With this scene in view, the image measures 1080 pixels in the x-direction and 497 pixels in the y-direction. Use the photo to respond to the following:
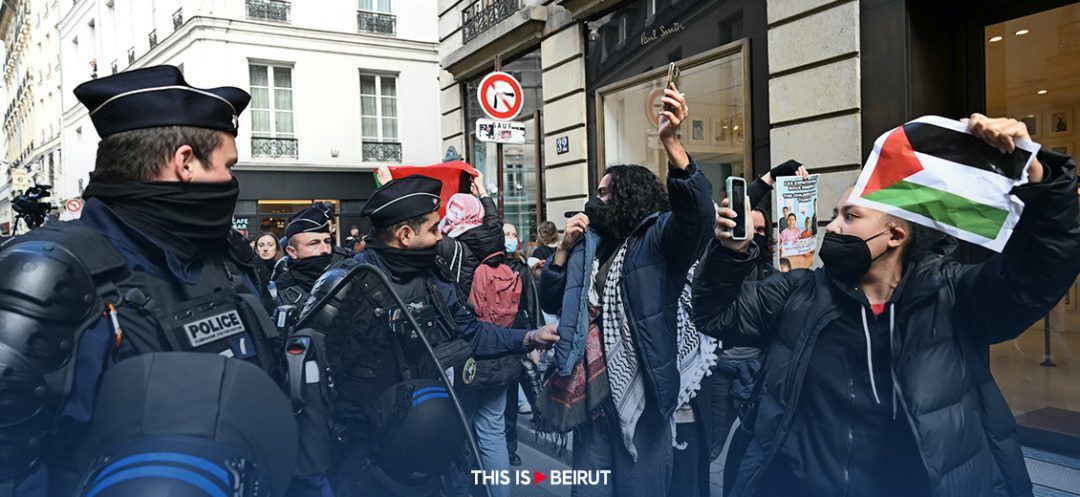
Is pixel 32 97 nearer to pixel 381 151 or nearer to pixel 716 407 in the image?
pixel 381 151

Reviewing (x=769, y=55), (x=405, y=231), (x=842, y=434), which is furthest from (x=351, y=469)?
(x=769, y=55)

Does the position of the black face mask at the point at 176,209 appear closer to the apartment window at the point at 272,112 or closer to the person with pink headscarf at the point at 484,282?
the person with pink headscarf at the point at 484,282

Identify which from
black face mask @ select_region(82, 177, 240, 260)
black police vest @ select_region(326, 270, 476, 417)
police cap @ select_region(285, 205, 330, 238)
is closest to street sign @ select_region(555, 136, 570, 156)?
police cap @ select_region(285, 205, 330, 238)

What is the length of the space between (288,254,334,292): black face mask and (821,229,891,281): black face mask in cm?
365

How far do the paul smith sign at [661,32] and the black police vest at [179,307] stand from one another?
7.49 metres

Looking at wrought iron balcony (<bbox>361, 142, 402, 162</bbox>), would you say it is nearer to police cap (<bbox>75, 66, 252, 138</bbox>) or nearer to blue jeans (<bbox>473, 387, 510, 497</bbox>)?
blue jeans (<bbox>473, 387, 510, 497</bbox>)

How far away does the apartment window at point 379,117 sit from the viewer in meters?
21.1

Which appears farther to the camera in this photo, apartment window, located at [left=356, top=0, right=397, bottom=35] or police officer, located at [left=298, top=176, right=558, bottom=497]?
apartment window, located at [left=356, top=0, right=397, bottom=35]

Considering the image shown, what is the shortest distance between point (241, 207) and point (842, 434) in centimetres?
2001

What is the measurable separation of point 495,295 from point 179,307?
3.00 meters

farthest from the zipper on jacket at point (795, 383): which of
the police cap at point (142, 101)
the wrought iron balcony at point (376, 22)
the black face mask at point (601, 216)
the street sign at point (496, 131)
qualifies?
the wrought iron balcony at point (376, 22)

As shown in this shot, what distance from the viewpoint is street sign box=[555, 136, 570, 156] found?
1046cm

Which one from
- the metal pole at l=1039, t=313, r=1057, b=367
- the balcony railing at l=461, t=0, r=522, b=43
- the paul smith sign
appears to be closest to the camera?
the metal pole at l=1039, t=313, r=1057, b=367

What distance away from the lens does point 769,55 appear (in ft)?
22.5
